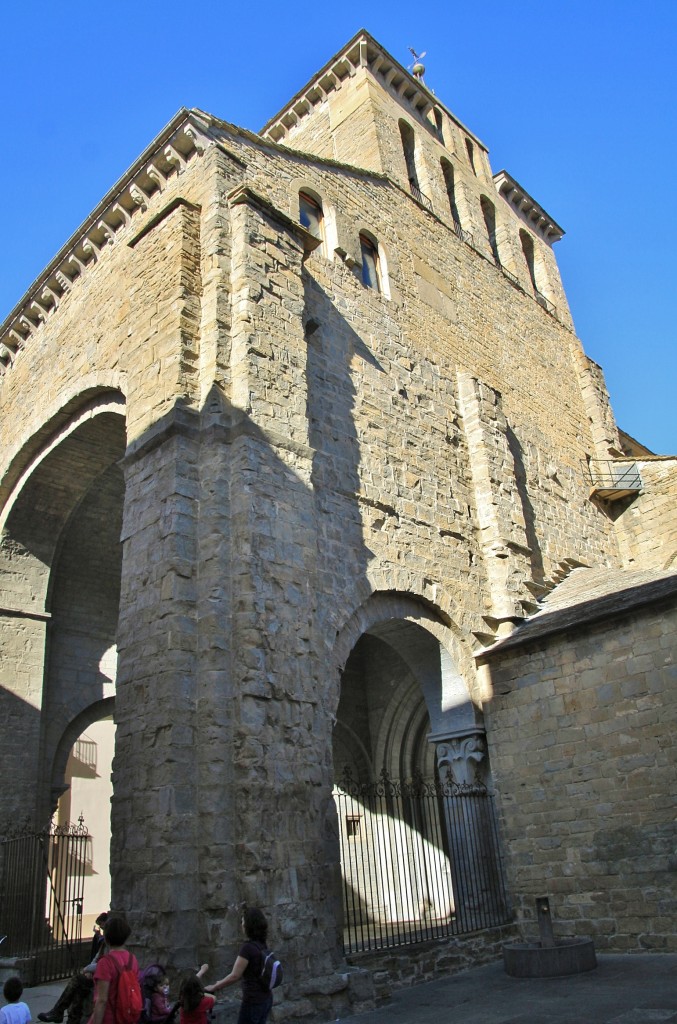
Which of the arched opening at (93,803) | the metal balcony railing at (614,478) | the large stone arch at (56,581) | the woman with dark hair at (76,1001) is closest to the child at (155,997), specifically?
the woman with dark hair at (76,1001)

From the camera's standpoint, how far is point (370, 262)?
40.3ft

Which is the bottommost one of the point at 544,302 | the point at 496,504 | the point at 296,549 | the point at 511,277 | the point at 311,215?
the point at 296,549

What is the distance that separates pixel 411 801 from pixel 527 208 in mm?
Answer: 14766

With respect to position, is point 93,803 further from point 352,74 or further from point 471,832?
point 352,74

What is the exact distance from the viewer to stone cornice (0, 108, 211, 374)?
9789 millimetres

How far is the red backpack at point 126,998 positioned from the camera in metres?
3.77

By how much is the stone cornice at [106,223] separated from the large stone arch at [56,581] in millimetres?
2418

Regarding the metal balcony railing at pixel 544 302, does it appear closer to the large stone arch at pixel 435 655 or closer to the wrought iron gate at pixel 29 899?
the large stone arch at pixel 435 655

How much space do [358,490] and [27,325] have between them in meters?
6.77

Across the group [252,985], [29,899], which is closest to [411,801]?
[29,899]

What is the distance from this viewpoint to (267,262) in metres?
8.96

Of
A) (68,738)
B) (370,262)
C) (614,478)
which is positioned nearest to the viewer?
(68,738)

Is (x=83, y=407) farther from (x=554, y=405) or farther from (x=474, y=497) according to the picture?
(x=554, y=405)

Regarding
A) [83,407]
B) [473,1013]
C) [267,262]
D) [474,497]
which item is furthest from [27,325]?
[473,1013]
